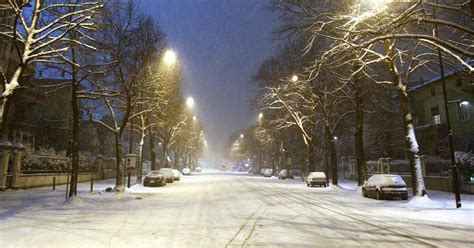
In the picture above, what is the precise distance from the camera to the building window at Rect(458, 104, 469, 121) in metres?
38.2

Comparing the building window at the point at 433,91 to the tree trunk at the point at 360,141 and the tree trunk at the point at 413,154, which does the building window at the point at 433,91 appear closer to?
the tree trunk at the point at 360,141

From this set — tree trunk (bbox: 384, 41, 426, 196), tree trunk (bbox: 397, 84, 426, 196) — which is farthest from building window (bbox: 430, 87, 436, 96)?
tree trunk (bbox: 397, 84, 426, 196)

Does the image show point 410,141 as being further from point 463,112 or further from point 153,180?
point 463,112

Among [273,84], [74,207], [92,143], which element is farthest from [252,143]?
[74,207]

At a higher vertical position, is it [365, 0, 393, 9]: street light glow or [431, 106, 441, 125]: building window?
[431, 106, 441, 125]: building window

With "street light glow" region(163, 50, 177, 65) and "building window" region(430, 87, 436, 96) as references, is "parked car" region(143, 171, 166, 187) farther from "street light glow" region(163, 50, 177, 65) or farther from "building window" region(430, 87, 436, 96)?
"building window" region(430, 87, 436, 96)

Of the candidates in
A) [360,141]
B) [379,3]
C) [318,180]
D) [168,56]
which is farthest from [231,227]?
[318,180]

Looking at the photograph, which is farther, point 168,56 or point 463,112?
point 463,112

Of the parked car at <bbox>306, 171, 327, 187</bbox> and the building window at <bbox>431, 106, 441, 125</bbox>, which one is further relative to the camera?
the building window at <bbox>431, 106, 441, 125</bbox>

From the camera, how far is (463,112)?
3881 cm

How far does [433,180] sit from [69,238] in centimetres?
2533

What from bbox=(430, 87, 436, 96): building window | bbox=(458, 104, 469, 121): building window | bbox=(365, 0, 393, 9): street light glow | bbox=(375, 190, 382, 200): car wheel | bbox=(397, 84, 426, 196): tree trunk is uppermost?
bbox=(430, 87, 436, 96): building window

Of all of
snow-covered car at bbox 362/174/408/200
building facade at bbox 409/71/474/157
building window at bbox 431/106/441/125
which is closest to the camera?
snow-covered car at bbox 362/174/408/200

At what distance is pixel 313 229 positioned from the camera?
32.7ft
